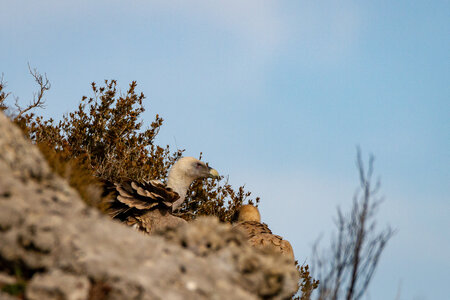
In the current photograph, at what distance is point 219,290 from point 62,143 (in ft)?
32.3

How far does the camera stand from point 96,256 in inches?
141

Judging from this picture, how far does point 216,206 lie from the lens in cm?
1363

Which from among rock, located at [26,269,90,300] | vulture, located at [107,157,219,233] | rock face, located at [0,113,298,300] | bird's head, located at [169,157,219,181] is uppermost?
bird's head, located at [169,157,219,181]

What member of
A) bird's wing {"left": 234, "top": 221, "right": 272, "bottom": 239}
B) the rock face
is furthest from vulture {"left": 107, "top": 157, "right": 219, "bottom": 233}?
the rock face

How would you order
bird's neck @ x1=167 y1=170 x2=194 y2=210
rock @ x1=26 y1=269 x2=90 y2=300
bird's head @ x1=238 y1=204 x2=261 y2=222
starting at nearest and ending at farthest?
rock @ x1=26 y1=269 x2=90 y2=300 → bird's neck @ x1=167 y1=170 x2=194 y2=210 → bird's head @ x1=238 y1=204 x2=261 y2=222

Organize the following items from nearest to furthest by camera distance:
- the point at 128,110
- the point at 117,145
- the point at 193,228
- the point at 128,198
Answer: the point at 193,228 < the point at 128,198 < the point at 117,145 < the point at 128,110

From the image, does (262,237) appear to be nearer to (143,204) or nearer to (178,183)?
(178,183)

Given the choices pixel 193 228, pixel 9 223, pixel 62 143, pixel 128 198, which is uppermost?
pixel 62 143

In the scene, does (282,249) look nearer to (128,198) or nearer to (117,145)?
(128,198)

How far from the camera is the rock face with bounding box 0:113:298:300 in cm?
346

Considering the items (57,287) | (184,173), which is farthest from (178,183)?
(57,287)

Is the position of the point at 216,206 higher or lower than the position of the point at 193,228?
higher

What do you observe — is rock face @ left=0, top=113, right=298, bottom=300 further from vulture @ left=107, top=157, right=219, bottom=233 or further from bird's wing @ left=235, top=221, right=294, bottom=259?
bird's wing @ left=235, top=221, right=294, bottom=259

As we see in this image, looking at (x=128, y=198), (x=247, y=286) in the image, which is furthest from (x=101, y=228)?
(x=128, y=198)
